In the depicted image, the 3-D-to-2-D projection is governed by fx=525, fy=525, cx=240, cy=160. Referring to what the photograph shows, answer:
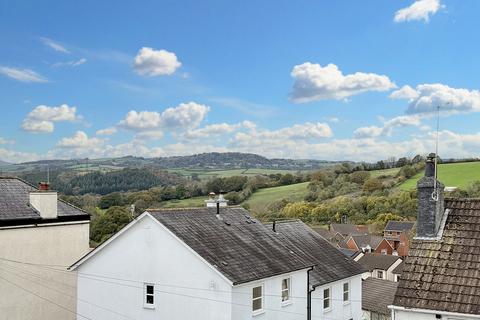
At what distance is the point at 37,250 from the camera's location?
2405 cm

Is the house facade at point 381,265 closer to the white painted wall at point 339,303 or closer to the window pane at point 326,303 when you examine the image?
the white painted wall at point 339,303

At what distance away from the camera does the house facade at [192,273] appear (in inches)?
802

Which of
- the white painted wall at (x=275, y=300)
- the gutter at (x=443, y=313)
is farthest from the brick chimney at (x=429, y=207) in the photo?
the white painted wall at (x=275, y=300)

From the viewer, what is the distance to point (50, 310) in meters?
24.8

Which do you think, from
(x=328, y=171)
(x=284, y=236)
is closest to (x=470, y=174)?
(x=328, y=171)

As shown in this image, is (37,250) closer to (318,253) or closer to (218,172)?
(318,253)

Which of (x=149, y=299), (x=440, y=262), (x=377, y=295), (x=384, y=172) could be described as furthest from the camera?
(x=384, y=172)

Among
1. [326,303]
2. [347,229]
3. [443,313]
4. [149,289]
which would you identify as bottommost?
[347,229]

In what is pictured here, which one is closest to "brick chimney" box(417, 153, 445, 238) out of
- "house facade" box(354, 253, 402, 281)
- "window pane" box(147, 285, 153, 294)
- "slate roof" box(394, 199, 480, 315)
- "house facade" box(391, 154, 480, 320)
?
"house facade" box(391, 154, 480, 320)

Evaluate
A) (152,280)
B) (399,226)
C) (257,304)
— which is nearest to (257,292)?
(257,304)

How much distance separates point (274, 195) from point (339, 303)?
331 feet

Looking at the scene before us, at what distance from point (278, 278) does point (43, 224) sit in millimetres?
11124

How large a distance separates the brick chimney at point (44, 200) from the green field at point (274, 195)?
85.1 m

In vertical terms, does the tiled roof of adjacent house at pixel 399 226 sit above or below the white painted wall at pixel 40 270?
below
